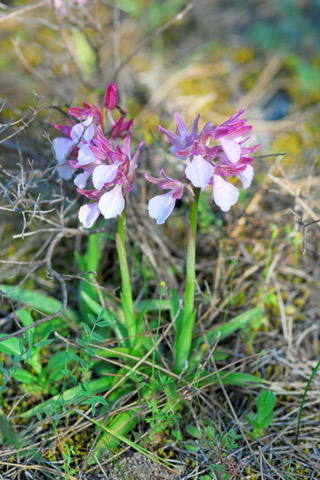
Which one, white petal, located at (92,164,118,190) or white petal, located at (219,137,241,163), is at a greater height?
white petal, located at (92,164,118,190)

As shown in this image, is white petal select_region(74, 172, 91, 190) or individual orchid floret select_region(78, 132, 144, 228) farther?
white petal select_region(74, 172, 91, 190)

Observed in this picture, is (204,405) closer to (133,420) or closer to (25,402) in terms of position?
(133,420)

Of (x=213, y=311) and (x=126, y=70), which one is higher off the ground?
(x=126, y=70)

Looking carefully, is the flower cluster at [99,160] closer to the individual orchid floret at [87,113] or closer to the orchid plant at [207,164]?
the individual orchid floret at [87,113]

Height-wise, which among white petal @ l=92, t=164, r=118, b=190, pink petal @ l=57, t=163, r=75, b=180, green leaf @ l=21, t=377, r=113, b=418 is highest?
white petal @ l=92, t=164, r=118, b=190

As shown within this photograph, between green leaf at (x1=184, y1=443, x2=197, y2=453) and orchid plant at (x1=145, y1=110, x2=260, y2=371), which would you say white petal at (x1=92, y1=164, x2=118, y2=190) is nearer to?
orchid plant at (x1=145, y1=110, x2=260, y2=371)

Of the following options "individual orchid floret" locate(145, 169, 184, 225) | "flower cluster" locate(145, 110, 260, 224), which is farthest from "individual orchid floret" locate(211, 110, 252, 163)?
"individual orchid floret" locate(145, 169, 184, 225)

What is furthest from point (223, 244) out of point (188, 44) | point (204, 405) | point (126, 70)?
point (188, 44)
